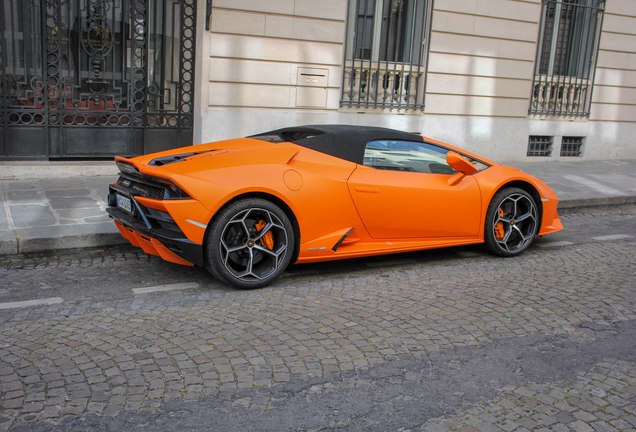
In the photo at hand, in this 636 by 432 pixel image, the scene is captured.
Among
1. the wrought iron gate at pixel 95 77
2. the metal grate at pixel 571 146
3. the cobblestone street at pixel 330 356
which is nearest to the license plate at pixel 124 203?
the cobblestone street at pixel 330 356

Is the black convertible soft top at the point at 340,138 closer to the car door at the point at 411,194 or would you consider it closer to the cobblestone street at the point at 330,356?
the car door at the point at 411,194

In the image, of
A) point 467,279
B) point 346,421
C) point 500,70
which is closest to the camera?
point 346,421

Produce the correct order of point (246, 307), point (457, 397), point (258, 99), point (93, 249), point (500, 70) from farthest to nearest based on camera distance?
point (500, 70) < point (258, 99) < point (93, 249) < point (246, 307) < point (457, 397)

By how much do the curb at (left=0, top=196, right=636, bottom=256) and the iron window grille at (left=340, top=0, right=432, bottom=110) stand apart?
6416mm

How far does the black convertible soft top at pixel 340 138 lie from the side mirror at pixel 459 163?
404 millimetres

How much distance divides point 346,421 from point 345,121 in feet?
29.2

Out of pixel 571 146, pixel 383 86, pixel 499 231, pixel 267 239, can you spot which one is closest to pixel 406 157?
pixel 499 231

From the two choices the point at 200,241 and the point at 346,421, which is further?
the point at 200,241

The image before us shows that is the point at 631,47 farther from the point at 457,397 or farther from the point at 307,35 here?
the point at 457,397

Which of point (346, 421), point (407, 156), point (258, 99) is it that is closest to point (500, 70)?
point (258, 99)

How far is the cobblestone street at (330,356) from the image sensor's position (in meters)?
2.82

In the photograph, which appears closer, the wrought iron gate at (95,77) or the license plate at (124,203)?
the license plate at (124,203)

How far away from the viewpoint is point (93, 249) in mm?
5715

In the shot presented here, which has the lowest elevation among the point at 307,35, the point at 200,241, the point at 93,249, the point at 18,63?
the point at 93,249
